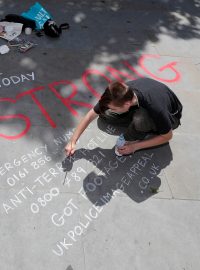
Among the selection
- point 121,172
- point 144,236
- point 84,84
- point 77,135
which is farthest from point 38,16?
point 144,236

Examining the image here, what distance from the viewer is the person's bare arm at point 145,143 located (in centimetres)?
344

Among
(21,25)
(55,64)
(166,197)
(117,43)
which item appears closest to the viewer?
(166,197)

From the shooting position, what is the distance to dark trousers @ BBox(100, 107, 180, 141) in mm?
3445

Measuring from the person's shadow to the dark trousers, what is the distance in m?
0.24

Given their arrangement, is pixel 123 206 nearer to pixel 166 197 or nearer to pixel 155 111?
pixel 166 197

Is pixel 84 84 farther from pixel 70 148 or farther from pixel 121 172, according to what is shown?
pixel 121 172

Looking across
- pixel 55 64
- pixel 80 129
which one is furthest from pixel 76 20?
pixel 80 129

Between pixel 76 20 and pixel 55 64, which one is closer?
pixel 55 64

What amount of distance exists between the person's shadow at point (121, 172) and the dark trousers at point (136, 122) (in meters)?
0.24

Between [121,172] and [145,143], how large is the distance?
1.34 ft

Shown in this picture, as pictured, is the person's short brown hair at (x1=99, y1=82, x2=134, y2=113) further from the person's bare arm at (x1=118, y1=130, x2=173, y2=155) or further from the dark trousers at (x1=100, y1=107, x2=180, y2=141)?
the person's bare arm at (x1=118, y1=130, x2=173, y2=155)

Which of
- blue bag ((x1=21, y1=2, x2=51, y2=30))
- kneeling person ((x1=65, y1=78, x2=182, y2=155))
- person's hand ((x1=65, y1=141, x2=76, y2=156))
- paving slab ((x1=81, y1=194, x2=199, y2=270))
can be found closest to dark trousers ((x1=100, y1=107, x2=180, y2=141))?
kneeling person ((x1=65, y1=78, x2=182, y2=155))

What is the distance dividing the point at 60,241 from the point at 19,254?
361 mm

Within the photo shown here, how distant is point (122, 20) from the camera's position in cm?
627
